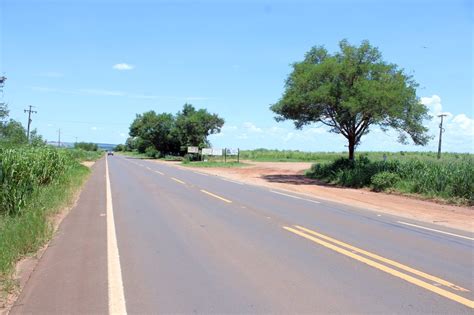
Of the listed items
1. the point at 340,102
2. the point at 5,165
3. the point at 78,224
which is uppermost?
the point at 340,102

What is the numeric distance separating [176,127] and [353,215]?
8289cm

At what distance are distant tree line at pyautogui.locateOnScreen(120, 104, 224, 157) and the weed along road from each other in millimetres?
77082

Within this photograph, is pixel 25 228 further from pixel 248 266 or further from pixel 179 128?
pixel 179 128

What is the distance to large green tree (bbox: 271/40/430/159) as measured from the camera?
1100 inches

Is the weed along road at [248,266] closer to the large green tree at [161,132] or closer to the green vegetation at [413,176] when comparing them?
the green vegetation at [413,176]

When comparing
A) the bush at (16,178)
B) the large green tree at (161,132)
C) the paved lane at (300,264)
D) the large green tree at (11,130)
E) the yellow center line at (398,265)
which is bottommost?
the paved lane at (300,264)

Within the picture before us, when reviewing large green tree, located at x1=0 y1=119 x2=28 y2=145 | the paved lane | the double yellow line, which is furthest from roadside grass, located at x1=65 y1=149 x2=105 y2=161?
the double yellow line

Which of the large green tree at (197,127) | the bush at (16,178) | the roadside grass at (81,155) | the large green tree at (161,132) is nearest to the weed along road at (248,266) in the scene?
the bush at (16,178)

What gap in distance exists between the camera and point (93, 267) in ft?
23.4

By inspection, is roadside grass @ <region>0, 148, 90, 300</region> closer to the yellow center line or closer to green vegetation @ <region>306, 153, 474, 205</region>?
the yellow center line

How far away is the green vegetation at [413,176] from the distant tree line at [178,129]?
56.7 m

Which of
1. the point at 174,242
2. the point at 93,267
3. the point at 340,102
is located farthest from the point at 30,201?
the point at 340,102

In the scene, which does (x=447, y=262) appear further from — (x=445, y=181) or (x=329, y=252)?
(x=445, y=181)

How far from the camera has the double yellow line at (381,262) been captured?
605 cm
